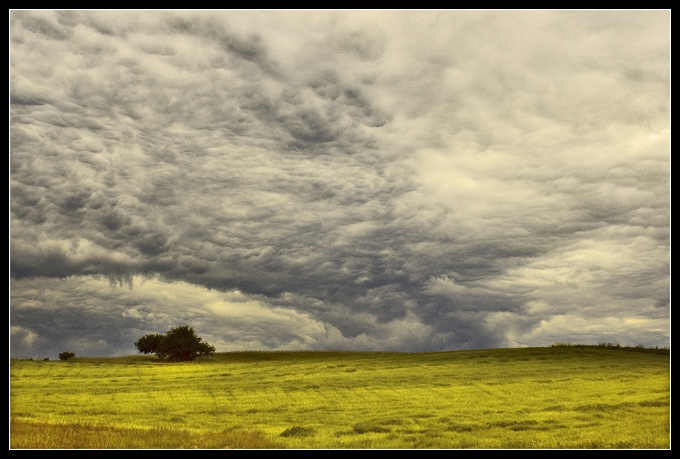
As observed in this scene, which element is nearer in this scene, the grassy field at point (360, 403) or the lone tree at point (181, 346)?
the grassy field at point (360, 403)

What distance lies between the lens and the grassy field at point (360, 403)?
2952 cm

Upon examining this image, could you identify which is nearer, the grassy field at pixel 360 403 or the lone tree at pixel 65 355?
the grassy field at pixel 360 403

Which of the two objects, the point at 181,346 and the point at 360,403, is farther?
the point at 181,346

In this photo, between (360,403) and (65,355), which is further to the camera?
(65,355)

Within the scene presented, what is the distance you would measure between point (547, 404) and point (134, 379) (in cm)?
4732

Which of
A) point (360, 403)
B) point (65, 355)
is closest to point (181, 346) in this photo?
point (65, 355)

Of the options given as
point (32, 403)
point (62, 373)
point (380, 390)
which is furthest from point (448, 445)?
point (62, 373)

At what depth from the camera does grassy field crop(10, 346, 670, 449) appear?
29.5 meters

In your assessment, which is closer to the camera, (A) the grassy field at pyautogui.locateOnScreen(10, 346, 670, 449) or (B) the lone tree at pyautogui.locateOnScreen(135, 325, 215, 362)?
(A) the grassy field at pyautogui.locateOnScreen(10, 346, 670, 449)

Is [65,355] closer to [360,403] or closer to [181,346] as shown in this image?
[181,346]

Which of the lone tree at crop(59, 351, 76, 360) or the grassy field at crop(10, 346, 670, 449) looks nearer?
the grassy field at crop(10, 346, 670, 449)

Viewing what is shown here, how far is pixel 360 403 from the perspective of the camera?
46.2m

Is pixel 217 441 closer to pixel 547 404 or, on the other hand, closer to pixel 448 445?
pixel 448 445
